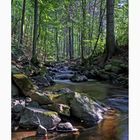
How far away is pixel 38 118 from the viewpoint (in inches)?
65.6

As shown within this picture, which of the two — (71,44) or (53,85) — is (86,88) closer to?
(53,85)

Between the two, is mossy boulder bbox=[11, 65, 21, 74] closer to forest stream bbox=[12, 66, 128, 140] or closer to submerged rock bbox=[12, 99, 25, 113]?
submerged rock bbox=[12, 99, 25, 113]

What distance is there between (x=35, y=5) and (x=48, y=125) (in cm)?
69

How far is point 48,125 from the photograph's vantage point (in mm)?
1635

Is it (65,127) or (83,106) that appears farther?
(83,106)

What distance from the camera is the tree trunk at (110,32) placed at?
1.72 meters

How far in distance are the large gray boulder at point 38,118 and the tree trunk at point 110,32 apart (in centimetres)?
58

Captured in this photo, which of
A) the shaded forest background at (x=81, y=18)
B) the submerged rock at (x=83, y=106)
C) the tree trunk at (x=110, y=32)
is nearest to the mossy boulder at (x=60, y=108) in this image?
the submerged rock at (x=83, y=106)

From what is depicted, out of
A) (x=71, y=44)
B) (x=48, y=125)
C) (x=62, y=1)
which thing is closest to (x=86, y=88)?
(x=48, y=125)

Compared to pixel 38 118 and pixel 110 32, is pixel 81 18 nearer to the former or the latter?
pixel 110 32

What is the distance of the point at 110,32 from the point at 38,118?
0.69m

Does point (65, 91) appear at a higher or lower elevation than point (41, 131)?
higher

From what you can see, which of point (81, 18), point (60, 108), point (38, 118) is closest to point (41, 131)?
point (38, 118)

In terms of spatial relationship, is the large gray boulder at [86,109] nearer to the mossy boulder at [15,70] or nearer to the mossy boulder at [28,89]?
the mossy boulder at [28,89]
